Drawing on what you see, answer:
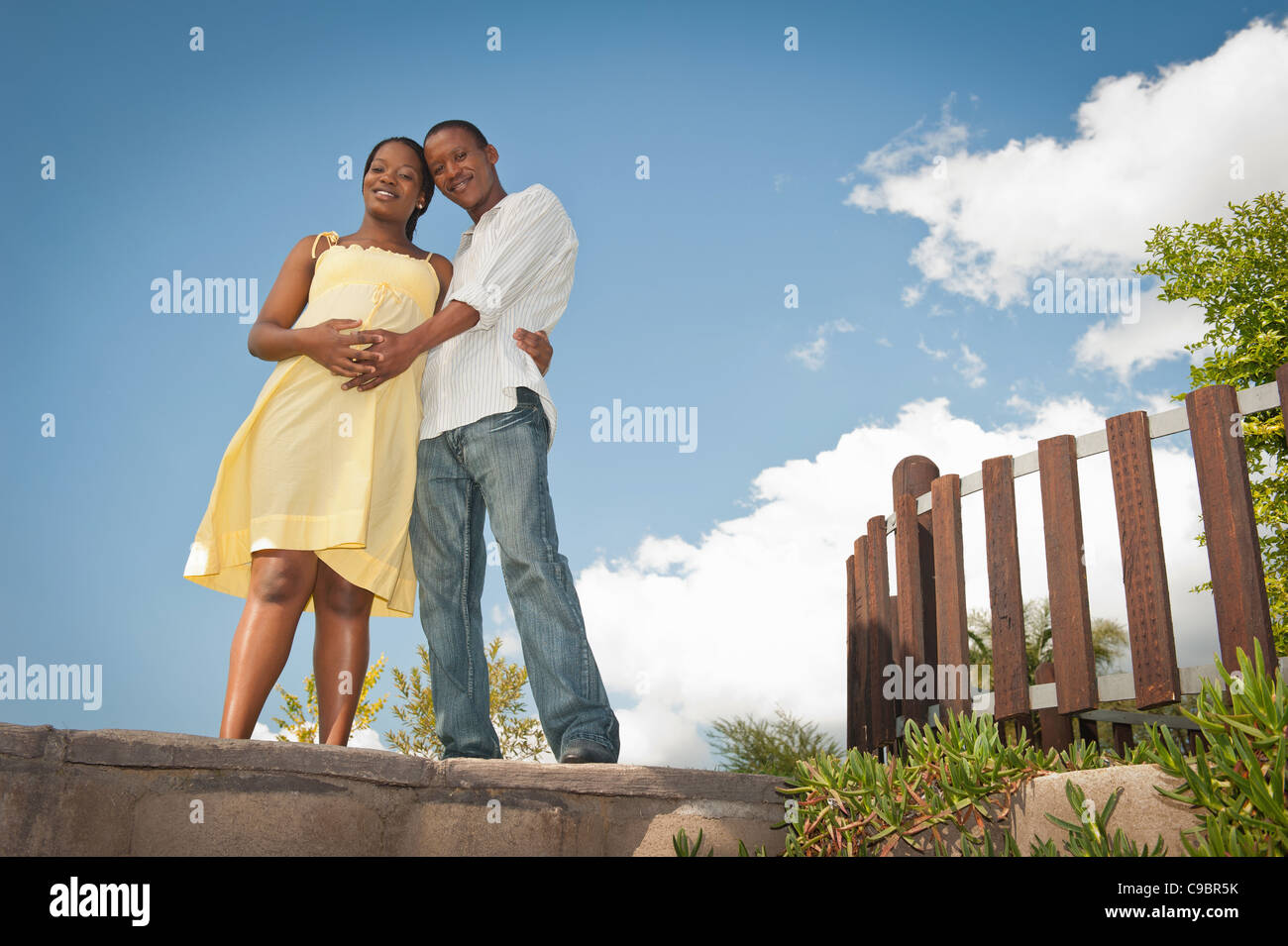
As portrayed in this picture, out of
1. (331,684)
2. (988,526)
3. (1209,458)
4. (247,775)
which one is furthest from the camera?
(988,526)

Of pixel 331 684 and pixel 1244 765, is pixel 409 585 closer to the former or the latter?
pixel 331 684

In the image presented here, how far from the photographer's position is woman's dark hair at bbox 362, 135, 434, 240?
3227 mm

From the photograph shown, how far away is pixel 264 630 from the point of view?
8.54ft

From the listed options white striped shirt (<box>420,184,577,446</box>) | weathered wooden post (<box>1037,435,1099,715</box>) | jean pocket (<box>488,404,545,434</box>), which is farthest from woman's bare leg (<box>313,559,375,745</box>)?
weathered wooden post (<box>1037,435,1099,715</box>)

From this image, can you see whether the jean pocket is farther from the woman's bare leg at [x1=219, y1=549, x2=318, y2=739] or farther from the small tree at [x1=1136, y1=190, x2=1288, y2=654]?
the small tree at [x1=1136, y1=190, x2=1288, y2=654]

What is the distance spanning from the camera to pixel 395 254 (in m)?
3.10

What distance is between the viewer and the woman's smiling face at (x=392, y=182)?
3156mm

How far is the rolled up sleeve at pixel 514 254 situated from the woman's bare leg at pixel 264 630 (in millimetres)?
905

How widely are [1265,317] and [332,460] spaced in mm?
8995

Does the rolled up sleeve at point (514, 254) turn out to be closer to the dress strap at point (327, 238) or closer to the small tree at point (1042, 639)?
the dress strap at point (327, 238)

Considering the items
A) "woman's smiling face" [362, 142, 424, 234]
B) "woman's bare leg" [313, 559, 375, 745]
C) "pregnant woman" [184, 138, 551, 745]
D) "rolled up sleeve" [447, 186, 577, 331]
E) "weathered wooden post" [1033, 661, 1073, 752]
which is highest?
"woman's smiling face" [362, 142, 424, 234]

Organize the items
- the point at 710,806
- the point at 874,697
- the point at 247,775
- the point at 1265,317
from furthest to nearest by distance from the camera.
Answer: the point at 1265,317 < the point at 874,697 < the point at 710,806 < the point at 247,775

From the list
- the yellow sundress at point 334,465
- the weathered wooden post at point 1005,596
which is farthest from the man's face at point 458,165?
the weathered wooden post at point 1005,596
